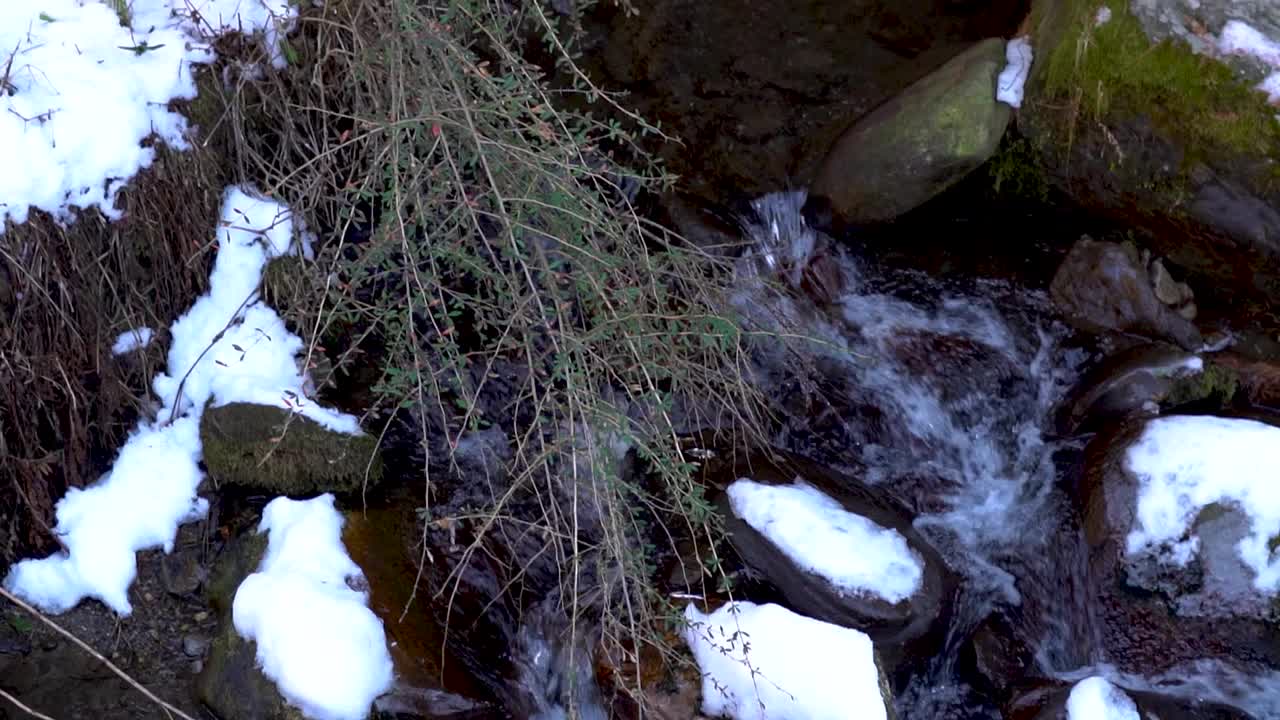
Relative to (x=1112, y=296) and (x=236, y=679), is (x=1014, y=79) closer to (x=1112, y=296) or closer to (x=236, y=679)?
(x=1112, y=296)

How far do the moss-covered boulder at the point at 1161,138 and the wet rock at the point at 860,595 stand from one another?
4.87 ft

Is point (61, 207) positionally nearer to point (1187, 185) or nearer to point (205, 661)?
point (205, 661)

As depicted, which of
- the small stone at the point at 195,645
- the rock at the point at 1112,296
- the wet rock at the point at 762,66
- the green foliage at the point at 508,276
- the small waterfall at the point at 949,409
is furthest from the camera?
the wet rock at the point at 762,66

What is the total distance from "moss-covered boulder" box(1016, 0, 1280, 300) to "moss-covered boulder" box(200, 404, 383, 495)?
8.82 ft

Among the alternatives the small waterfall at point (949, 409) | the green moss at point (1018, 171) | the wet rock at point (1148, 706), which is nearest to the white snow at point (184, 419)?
the small waterfall at point (949, 409)

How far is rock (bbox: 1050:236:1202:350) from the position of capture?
3527 mm

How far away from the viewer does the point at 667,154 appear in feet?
13.3

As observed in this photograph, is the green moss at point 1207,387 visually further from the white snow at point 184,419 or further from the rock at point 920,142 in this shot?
the white snow at point 184,419

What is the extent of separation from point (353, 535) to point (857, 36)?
2866mm

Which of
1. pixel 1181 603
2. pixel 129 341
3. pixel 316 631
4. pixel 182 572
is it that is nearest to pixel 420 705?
pixel 316 631

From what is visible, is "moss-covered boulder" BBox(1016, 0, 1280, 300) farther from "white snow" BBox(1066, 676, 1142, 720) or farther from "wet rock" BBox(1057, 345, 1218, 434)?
"white snow" BBox(1066, 676, 1142, 720)

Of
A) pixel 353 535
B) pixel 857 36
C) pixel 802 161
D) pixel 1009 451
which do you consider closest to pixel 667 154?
pixel 802 161

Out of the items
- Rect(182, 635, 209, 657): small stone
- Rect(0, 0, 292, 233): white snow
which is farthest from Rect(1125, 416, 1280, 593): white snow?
Rect(0, 0, 292, 233): white snow

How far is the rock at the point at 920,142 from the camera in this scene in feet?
12.1
